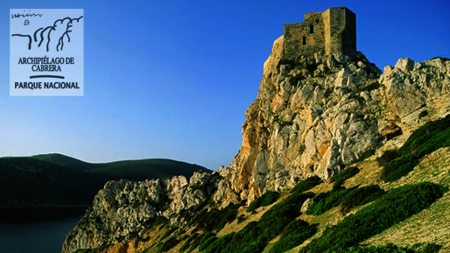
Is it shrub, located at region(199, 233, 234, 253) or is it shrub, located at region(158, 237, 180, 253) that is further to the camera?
shrub, located at region(158, 237, 180, 253)

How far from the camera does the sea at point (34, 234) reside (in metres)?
85.0

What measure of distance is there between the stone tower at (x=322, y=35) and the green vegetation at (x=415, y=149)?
66.7 ft

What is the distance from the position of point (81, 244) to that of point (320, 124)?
55.1 meters

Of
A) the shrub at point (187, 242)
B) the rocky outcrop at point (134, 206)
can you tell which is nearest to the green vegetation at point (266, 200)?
the shrub at point (187, 242)

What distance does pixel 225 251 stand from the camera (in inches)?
1067

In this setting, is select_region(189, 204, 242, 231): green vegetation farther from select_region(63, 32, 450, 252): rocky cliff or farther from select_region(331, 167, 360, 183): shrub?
select_region(331, 167, 360, 183): shrub

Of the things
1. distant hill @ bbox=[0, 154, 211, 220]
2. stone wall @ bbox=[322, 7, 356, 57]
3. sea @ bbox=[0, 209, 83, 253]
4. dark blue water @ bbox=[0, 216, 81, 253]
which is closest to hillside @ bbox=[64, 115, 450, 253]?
stone wall @ bbox=[322, 7, 356, 57]

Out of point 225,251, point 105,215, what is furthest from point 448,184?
Result: point 105,215

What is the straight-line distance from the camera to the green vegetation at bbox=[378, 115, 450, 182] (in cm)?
2147

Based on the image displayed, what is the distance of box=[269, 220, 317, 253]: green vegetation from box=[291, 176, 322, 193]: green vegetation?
784 cm

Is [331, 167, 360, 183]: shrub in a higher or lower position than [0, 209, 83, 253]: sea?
higher

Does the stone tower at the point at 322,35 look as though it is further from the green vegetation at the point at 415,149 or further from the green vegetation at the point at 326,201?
the green vegetation at the point at 326,201

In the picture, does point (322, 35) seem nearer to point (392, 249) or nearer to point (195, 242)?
point (195, 242)

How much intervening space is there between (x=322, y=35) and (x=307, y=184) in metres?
23.5
